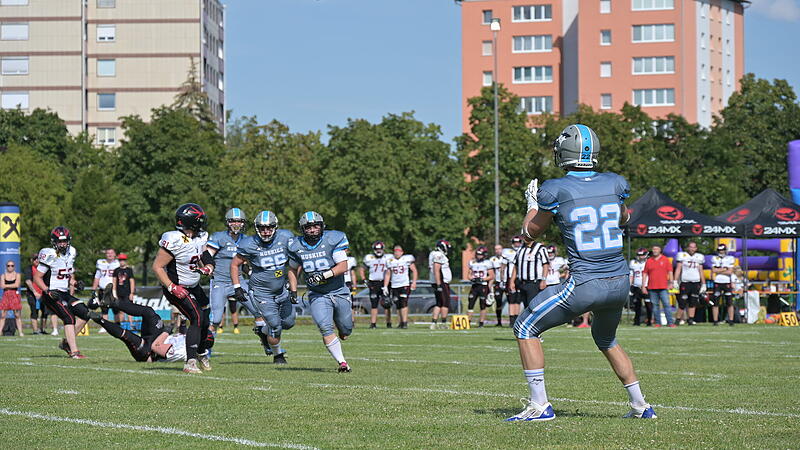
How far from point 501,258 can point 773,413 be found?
21.1 m

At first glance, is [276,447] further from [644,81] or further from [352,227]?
[644,81]

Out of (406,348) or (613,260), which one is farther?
(406,348)

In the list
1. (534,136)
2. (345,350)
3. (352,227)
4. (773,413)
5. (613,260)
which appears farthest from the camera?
(534,136)

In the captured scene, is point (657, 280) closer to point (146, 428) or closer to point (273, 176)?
point (146, 428)

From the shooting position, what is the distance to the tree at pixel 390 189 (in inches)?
2340

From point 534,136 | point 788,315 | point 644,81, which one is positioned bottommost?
point 788,315

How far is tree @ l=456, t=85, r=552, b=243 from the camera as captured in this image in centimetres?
6144

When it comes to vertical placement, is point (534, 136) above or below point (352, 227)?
above

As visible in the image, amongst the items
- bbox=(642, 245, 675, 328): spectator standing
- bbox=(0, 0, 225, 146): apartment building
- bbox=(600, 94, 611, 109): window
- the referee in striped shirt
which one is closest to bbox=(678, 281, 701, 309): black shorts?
bbox=(642, 245, 675, 328): spectator standing

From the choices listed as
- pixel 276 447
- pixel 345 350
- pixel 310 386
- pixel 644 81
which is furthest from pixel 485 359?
pixel 644 81

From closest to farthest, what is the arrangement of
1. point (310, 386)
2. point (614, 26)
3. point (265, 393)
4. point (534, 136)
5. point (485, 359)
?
1. point (265, 393)
2. point (310, 386)
3. point (485, 359)
4. point (534, 136)
5. point (614, 26)

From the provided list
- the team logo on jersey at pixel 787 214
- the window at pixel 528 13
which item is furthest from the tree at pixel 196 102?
the team logo on jersey at pixel 787 214

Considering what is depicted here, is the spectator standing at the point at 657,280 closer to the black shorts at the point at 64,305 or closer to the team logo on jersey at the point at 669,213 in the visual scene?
the team logo on jersey at the point at 669,213

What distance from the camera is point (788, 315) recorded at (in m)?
29.2
